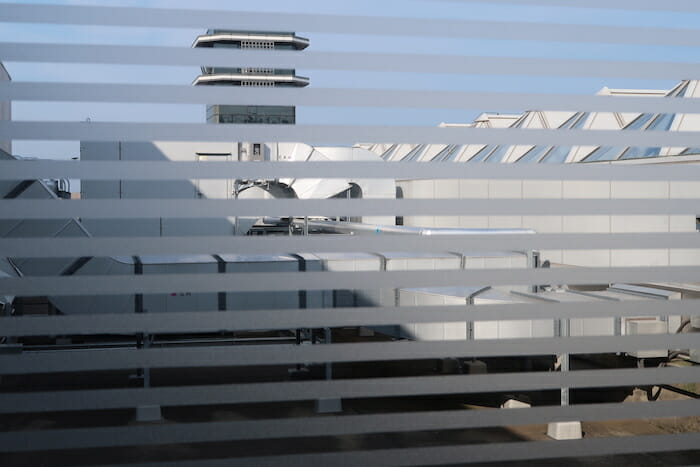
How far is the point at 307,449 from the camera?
9273mm

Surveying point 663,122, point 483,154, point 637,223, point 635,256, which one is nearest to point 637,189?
point 637,223

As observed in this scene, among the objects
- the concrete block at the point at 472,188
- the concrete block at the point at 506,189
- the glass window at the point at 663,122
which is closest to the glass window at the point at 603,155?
the concrete block at the point at 506,189

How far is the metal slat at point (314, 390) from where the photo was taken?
2.29 metres

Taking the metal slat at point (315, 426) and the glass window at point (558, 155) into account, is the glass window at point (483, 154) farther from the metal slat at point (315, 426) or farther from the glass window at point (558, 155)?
the metal slat at point (315, 426)

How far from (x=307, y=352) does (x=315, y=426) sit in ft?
0.73

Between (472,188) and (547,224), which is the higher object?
(472,188)

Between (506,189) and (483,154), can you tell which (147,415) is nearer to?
(506,189)

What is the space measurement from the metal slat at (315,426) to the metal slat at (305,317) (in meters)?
0.28

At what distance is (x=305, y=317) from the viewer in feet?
7.75

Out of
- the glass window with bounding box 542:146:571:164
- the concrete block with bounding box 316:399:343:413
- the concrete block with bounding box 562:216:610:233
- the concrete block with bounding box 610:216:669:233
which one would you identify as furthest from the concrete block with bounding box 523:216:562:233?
the concrete block with bounding box 316:399:343:413

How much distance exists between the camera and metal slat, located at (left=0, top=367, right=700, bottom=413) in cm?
229

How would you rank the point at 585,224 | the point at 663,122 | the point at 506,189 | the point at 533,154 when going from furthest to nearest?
the point at 533,154 < the point at 506,189 < the point at 585,224 < the point at 663,122

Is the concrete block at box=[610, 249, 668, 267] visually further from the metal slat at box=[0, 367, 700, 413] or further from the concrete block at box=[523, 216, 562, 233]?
the metal slat at box=[0, 367, 700, 413]

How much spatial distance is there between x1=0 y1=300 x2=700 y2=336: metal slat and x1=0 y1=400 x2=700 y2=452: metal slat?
0.93 feet
